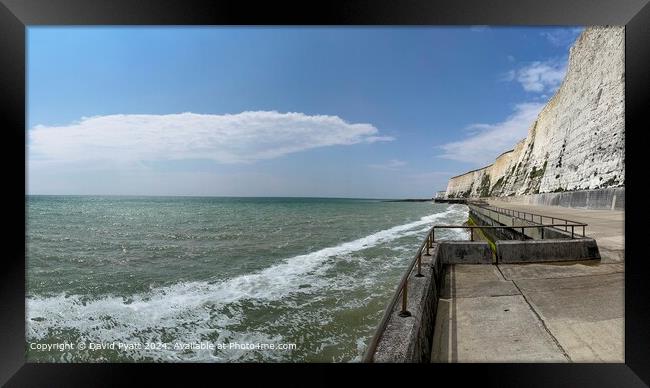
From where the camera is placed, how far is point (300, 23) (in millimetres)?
3705

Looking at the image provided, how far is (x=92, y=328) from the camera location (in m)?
7.77

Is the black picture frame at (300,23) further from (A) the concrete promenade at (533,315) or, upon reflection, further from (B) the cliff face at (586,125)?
(B) the cliff face at (586,125)

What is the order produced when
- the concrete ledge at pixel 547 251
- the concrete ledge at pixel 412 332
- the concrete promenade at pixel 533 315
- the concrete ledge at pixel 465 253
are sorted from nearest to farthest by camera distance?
the concrete ledge at pixel 412 332 → the concrete promenade at pixel 533 315 → the concrete ledge at pixel 547 251 → the concrete ledge at pixel 465 253

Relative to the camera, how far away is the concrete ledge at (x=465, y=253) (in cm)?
764

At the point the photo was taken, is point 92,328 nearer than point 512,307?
No

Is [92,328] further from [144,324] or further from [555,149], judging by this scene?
[555,149]

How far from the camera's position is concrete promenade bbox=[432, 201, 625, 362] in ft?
11.6

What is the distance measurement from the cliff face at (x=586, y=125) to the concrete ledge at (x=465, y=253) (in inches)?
473

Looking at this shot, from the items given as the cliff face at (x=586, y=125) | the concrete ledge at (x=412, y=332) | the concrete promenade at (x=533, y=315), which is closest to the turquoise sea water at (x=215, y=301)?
the concrete ledge at (x=412, y=332)

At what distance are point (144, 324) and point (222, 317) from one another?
6.38 feet

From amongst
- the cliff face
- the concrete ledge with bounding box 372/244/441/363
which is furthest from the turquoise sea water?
the cliff face

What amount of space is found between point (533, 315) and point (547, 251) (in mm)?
3885

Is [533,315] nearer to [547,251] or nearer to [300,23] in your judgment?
Result: [547,251]

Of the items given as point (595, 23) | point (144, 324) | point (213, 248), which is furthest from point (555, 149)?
point (144, 324)
